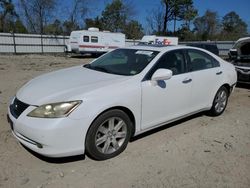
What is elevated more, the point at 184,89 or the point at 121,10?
the point at 121,10

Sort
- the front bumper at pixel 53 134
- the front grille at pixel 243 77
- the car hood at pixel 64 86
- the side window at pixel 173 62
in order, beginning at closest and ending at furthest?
1. the front bumper at pixel 53 134
2. the car hood at pixel 64 86
3. the side window at pixel 173 62
4. the front grille at pixel 243 77

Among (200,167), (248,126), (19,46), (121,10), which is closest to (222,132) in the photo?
(248,126)

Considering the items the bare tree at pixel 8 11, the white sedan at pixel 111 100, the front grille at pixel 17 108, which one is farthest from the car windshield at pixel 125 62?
the bare tree at pixel 8 11

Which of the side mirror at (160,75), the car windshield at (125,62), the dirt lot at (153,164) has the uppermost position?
the car windshield at (125,62)

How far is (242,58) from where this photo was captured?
383 inches

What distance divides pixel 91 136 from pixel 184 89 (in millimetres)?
1907

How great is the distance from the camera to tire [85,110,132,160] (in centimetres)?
329

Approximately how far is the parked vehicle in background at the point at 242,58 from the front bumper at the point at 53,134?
23.3ft

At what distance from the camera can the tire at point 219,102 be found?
5.32m

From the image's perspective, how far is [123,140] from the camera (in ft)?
12.1

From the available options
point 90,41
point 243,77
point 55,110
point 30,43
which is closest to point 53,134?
point 55,110

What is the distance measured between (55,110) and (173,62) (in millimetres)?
2210

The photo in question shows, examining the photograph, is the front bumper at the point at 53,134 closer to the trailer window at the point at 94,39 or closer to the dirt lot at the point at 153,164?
the dirt lot at the point at 153,164

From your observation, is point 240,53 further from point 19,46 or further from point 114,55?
point 19,46
